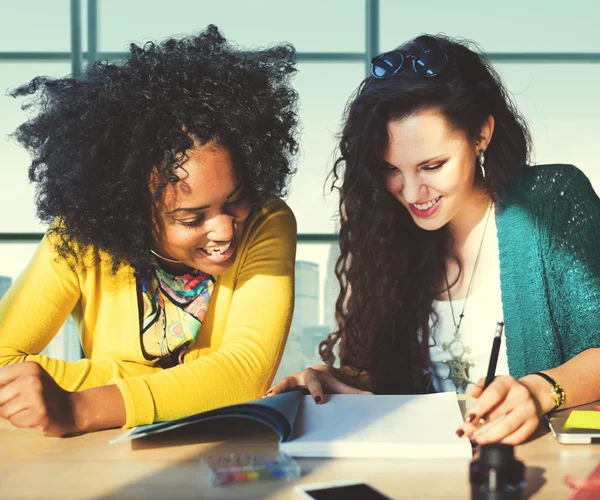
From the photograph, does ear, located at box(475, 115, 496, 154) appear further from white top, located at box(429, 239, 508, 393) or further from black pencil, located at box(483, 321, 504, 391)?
black pencil, located at box(483, 321, 504, 391)

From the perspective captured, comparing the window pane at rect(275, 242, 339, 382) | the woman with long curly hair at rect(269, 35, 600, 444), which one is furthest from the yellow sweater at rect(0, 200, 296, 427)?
the window pane at rect(275, 242, 339, 382)

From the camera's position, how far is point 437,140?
5.18ft

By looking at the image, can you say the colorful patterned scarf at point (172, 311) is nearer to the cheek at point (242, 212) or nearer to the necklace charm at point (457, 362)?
the cheek at point (242, 212)

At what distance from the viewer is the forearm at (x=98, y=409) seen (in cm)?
102

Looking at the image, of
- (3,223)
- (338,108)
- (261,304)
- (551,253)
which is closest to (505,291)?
(551,253)

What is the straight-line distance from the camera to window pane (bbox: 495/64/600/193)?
4.02m

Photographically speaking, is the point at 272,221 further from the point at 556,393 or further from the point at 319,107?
the point at 319,107

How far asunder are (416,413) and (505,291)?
634 millimetres

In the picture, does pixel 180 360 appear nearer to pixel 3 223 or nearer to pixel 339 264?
pixel 339 264

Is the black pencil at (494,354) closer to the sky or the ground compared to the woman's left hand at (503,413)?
closer to the sky

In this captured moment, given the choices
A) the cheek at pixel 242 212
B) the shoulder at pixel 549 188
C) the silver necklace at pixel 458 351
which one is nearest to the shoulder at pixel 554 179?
the shoulder at pixel 549 188

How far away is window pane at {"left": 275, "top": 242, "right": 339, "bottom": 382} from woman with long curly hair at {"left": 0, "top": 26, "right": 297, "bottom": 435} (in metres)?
2.54

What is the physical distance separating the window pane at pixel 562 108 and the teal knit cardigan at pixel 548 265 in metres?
2.57

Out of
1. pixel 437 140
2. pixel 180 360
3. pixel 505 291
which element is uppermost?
pixel 437 140
